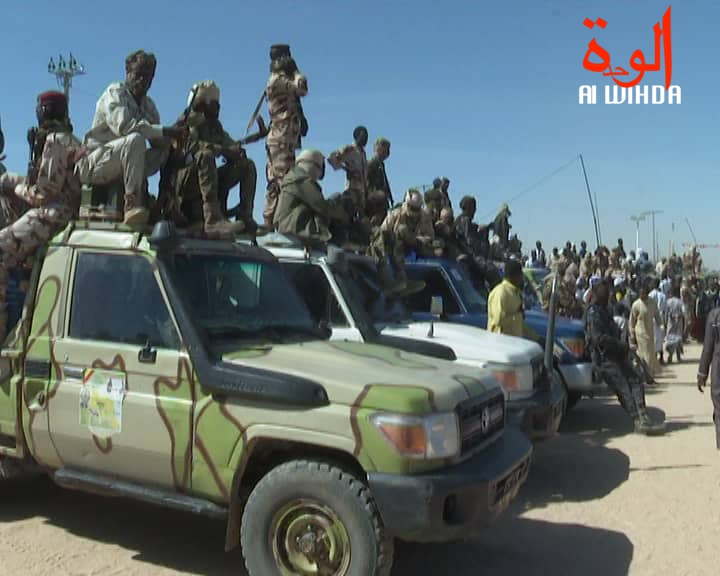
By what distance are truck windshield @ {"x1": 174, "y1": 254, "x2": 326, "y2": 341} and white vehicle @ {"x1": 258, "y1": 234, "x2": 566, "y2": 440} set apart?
108cm

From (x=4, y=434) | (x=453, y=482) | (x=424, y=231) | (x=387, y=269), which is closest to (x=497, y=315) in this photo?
(x=387, y=269)

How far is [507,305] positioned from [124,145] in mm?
4384

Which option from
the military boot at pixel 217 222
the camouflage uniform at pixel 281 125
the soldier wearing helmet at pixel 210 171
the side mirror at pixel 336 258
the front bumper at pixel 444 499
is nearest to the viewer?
the front bumper at pixel 444 499

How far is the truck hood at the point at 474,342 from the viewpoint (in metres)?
6.57

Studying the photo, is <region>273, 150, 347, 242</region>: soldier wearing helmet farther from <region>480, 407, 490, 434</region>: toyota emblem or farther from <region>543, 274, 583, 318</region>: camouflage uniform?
<region>543, 274, 583, 318</region>: camouflage uniform

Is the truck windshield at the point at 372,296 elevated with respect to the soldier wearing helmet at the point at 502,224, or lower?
lower

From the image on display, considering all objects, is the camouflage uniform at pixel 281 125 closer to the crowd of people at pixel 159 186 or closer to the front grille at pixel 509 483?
the crowd of people at pixel 159 186

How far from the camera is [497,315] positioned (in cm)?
789

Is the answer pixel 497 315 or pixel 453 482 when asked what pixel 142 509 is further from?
pixel 497 315

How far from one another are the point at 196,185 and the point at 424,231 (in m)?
4.12

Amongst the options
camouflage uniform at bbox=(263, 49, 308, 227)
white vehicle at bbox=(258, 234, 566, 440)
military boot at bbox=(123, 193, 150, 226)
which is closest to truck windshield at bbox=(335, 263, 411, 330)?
white vehicle at bbox=(258, 234, 566, 440)

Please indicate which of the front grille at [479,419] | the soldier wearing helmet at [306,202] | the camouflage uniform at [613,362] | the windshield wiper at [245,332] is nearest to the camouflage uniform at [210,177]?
the soldier wearing helmet at [306,202]

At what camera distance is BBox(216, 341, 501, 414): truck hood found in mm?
3723

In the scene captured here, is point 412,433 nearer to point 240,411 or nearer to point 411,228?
point 240,411
